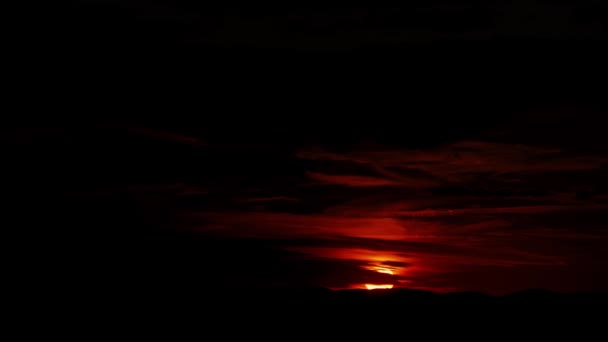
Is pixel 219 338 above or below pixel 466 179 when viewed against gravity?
below

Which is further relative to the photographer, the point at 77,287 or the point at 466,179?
the point at 466,179

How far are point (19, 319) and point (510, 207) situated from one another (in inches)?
360

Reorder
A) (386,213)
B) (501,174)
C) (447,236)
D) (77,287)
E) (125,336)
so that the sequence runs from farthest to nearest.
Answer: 1. (447,236)
2. (386,213)
3. (501,174)
4. (77,287)
5. (125,336)

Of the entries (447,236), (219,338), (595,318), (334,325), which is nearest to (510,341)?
(595,318)

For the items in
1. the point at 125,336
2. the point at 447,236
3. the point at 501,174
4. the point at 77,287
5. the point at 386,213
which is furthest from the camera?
the point at 447,236

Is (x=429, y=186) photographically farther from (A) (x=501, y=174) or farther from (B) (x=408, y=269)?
(B) (x=408, y=269)

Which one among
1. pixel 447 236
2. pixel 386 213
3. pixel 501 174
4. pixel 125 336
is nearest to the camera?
pixel 125 336

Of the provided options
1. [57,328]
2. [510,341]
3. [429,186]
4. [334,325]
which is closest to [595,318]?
[510,341]

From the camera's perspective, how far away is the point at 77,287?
1415 cm

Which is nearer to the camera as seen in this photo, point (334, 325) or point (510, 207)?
point (334, 325)

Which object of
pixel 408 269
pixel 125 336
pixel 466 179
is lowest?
pixel 125 336

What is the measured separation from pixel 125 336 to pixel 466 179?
6656mm

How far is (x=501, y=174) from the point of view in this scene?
15.3 meters

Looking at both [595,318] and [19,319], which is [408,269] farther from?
[19,319]
